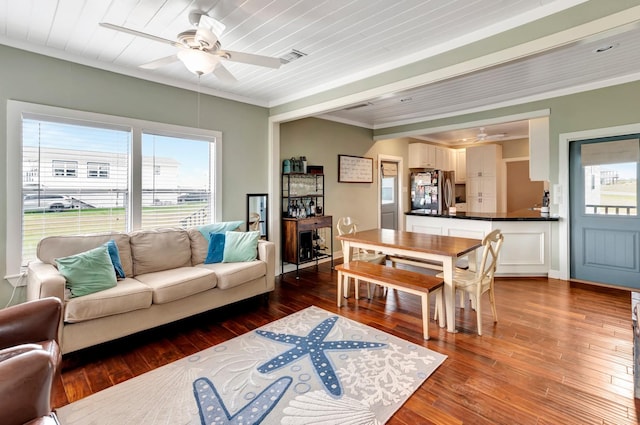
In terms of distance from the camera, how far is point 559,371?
7.29ft

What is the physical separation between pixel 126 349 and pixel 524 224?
17.2 feet

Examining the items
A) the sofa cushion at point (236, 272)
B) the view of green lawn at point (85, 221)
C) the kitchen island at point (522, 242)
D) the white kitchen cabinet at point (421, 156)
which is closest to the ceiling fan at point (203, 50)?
the view of green lawn at point (85, 221)

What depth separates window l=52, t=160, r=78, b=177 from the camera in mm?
3008

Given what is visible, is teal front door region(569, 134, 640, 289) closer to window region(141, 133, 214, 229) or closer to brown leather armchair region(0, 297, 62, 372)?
window region(141, 133, 214, 229)

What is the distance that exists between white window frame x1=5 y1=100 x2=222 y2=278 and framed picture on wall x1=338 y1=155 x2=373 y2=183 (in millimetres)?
2778

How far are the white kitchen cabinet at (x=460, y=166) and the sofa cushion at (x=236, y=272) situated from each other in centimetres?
694

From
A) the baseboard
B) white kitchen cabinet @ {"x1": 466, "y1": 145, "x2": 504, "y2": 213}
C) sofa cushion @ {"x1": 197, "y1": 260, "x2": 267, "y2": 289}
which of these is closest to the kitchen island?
white kitchen cabinet @ {"x1": 466, "y1": 145, "x2": 504, "y2": 213}

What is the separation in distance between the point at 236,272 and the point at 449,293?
2.14 m

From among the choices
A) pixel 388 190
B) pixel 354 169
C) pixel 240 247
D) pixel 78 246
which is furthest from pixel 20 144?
pixel 388 190

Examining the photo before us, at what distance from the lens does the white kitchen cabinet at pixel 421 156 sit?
727cm

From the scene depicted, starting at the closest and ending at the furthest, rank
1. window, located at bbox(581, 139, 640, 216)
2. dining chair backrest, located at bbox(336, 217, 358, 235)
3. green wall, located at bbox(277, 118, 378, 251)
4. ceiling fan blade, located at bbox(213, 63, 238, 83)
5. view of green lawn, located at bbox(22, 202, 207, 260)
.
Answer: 1. ceiling fan blade, located at bbox(213, 63, 238, 83)
2. view of green lawn, located at bbox(22, 202, 207, 260)
3. window, located at bbox(581, 139, 640, 216)
4. dining chair backrest, located at bbox(336, 217, 358, 235)
5. green wall, located at bbox(277, 118, 378, 251)

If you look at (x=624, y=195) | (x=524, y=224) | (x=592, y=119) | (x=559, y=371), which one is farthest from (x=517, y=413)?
(x=592, y=119)

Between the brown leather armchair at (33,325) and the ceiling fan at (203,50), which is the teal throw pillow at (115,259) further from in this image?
the ceiling fan at (203,50)

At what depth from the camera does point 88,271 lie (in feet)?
8.31
